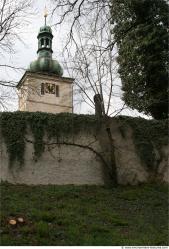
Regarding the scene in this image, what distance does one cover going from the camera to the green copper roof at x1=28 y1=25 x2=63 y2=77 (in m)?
37.2

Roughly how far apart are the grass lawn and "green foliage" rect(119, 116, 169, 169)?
152 cm

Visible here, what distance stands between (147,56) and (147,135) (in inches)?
146

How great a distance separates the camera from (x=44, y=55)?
125 feet

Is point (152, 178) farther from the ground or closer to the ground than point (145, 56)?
closer to the ground

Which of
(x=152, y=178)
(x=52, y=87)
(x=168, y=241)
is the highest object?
(x=52, y=87)

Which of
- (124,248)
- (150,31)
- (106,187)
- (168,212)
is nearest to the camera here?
(124,248)

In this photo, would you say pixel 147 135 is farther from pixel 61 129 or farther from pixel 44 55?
pixel 44 55

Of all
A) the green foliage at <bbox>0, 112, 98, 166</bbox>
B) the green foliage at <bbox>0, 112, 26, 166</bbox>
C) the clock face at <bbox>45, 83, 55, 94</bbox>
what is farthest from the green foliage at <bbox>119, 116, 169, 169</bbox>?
the clock face at <bbox>45, 83, 55, 94</bbox>

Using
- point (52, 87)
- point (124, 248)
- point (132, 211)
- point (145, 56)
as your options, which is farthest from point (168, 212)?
point (52, 87)

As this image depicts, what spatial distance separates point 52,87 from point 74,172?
25.3 metres

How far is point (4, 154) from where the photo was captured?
16141mm

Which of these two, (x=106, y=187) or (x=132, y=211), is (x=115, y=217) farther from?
(x=106, y=187)

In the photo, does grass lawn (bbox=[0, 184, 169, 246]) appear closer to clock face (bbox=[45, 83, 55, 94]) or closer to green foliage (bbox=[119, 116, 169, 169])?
green foliage (bbox=[119, 116, 169, 169])

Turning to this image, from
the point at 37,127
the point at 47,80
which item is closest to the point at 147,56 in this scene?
the point at 37,127
